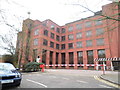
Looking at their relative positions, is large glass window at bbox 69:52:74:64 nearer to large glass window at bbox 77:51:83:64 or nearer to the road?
large glass window at bbox 77:51:83:64

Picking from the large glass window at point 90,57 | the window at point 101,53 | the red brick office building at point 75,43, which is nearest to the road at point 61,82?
the red brick office building at point 75,43

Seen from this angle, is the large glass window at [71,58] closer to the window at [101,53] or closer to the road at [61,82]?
the window at [101,53]

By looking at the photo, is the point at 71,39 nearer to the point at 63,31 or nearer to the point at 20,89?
the point at 63,31

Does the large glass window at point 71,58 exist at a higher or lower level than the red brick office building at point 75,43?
lower

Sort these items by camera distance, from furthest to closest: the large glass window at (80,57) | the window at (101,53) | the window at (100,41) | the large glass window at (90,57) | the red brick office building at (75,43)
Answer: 1. the large glass window at (80,57)
2. the large glass window at (90,57)
3. the window at (100,41)
4. the window at (101,53)
5. the red brick office building at (75,43)

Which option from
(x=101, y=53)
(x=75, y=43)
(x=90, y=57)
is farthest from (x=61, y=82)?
(x=75, y=43)

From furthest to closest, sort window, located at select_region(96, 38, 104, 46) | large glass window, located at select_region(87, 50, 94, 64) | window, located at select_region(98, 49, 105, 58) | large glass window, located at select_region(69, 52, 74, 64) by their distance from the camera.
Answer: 1. large glass window, located at select_region(69, 52, 74, 64)
2. large glass window, located at select_region(87, 50, 94, 64)
3. window, located at select_region(96, 38, 104, 46)
4. window, located at select_region(98, 49, 105, 58)

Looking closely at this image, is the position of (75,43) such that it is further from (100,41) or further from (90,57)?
(100,41)

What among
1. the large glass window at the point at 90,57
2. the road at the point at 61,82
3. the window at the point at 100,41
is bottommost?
the road at the point at 61,82

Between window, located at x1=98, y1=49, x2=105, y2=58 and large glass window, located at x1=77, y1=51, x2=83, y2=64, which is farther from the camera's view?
large glass window, located at x1=77, y1=51, x2=83, y2=64

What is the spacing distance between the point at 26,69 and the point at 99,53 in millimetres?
22902

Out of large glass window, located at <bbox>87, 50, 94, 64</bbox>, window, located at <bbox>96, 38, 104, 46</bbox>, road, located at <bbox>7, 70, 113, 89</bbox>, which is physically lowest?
road, located at <bbox>7, 70, 113, 89</bbox>

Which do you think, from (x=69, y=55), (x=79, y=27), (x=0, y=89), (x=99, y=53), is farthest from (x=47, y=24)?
(x=0, y=89)

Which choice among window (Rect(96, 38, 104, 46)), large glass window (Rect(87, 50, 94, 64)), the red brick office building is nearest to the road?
the red brick office building
